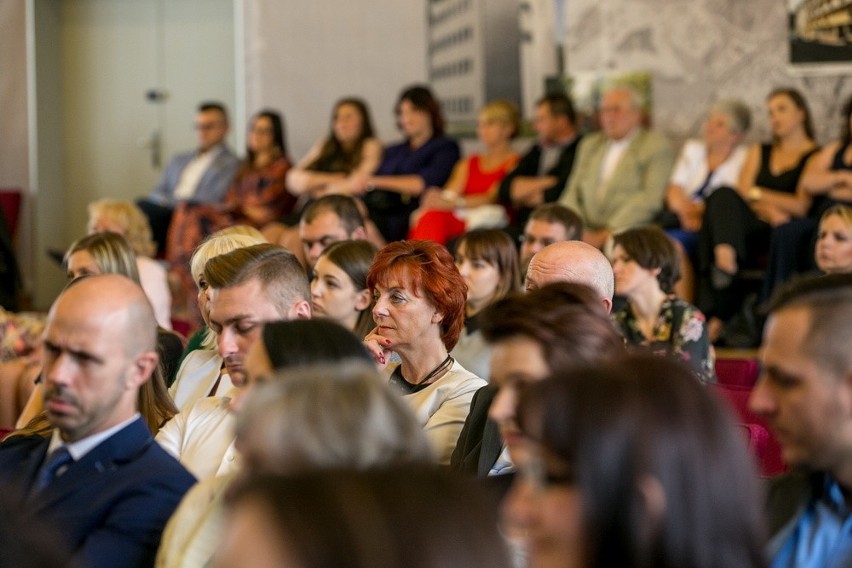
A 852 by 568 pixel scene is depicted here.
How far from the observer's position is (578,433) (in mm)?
1443

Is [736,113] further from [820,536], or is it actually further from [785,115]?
[820,536]

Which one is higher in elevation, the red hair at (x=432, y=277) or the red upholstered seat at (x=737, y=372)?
the red hair at (x=432, y=277)

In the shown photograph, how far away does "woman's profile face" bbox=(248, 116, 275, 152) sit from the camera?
8.29 meters

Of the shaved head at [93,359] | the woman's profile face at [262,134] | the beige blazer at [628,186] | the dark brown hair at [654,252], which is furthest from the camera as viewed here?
the woman's profile face at [262,134]

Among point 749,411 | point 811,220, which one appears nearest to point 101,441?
point 749,411

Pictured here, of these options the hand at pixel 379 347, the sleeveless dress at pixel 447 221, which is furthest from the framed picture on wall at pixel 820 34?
the hand at pixel 379 347

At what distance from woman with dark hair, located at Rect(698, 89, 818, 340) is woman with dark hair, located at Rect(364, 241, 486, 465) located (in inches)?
137

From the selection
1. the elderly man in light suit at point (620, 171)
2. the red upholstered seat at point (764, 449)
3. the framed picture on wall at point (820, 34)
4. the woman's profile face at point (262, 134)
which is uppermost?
the framed picture on wall at point (820, 34)

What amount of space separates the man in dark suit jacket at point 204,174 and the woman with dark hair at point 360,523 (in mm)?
7449

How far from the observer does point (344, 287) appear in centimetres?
412

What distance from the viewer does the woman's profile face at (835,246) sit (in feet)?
16.9

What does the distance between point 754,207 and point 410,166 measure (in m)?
2.13

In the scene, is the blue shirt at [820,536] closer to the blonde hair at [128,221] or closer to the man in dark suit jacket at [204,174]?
the blonde hair at [128,221]

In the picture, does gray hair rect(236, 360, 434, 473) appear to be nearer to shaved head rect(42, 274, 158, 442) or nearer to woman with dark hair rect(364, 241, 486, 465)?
shaved head rect(42, 274, 158, 442)
